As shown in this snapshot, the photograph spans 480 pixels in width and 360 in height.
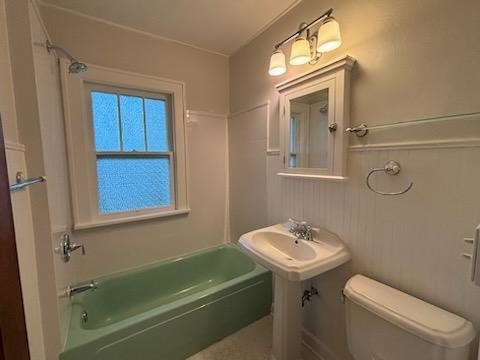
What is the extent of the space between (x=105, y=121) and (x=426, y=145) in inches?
86.0

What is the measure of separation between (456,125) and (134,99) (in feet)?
7.16

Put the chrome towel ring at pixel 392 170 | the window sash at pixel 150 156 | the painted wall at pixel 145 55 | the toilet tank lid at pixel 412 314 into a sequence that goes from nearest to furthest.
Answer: the toilet tank lid at pixel 412 314 < the chrome towel ring at pixel 392 170 < the painted wall at pixel 145 55 < the window sash at pixel 150 156

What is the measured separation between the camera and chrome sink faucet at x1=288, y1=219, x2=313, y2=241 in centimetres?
148

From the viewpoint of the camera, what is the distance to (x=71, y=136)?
1685 millimetres

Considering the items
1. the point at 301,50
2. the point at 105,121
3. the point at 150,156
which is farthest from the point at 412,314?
the point at 105,121

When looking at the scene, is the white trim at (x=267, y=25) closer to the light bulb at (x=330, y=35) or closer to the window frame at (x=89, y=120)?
the light bulb at (x=330, y=35)

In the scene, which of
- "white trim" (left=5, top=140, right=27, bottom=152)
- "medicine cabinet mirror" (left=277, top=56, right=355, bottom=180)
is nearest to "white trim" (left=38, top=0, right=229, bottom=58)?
"medicine cabinet mirror" (left=277, top=56, right=355, bottom=180)

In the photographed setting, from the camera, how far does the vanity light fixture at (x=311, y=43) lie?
1.18 m

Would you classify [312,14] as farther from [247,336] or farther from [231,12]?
[247,336]

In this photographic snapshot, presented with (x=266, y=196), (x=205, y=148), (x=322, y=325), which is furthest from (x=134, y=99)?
(x=322, y=325)

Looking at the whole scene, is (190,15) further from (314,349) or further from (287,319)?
(314,349)

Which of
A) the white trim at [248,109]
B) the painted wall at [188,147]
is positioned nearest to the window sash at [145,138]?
the painted wall at [188,147]

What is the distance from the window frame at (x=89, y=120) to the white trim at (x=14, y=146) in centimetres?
74

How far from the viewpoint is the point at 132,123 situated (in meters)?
2.00
